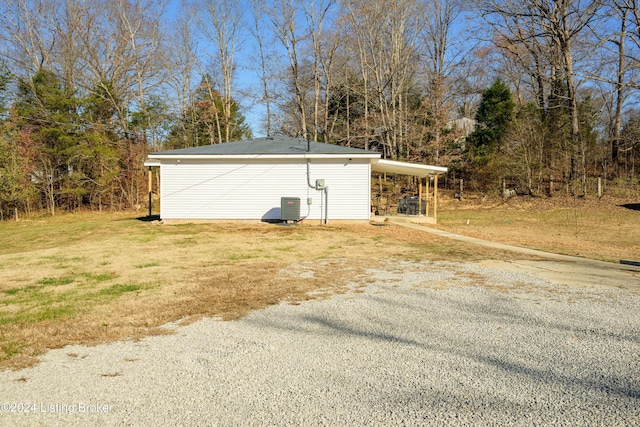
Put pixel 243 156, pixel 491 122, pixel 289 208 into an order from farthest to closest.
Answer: pixel 491 122, pixel 243 156, pixel 289 208

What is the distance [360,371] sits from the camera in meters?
3.33

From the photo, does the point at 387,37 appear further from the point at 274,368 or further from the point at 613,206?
the point at 274,368

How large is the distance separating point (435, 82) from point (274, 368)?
27889mm

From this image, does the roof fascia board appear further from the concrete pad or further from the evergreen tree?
the evergreen tree

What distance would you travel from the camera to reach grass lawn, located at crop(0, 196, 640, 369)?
4.74m

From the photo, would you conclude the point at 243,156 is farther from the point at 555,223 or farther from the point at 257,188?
the point at 555,223

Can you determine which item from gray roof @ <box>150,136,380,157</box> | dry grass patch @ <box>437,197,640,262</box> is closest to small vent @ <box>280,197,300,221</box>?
gray roof @ <box>150,136,380,157</box>

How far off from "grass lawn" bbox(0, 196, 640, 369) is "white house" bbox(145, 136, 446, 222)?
37.8 inches

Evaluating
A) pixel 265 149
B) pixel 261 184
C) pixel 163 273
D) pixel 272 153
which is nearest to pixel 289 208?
pixel 261 184

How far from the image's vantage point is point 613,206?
20.0 metres

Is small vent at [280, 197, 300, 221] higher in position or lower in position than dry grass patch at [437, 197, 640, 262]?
higher

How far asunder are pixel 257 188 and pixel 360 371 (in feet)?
43.4

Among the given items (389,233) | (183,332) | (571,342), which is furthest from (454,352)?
(389,233)

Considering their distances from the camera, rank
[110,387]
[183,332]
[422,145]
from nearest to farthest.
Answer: [110,387]
[183,332]
[422,145]
